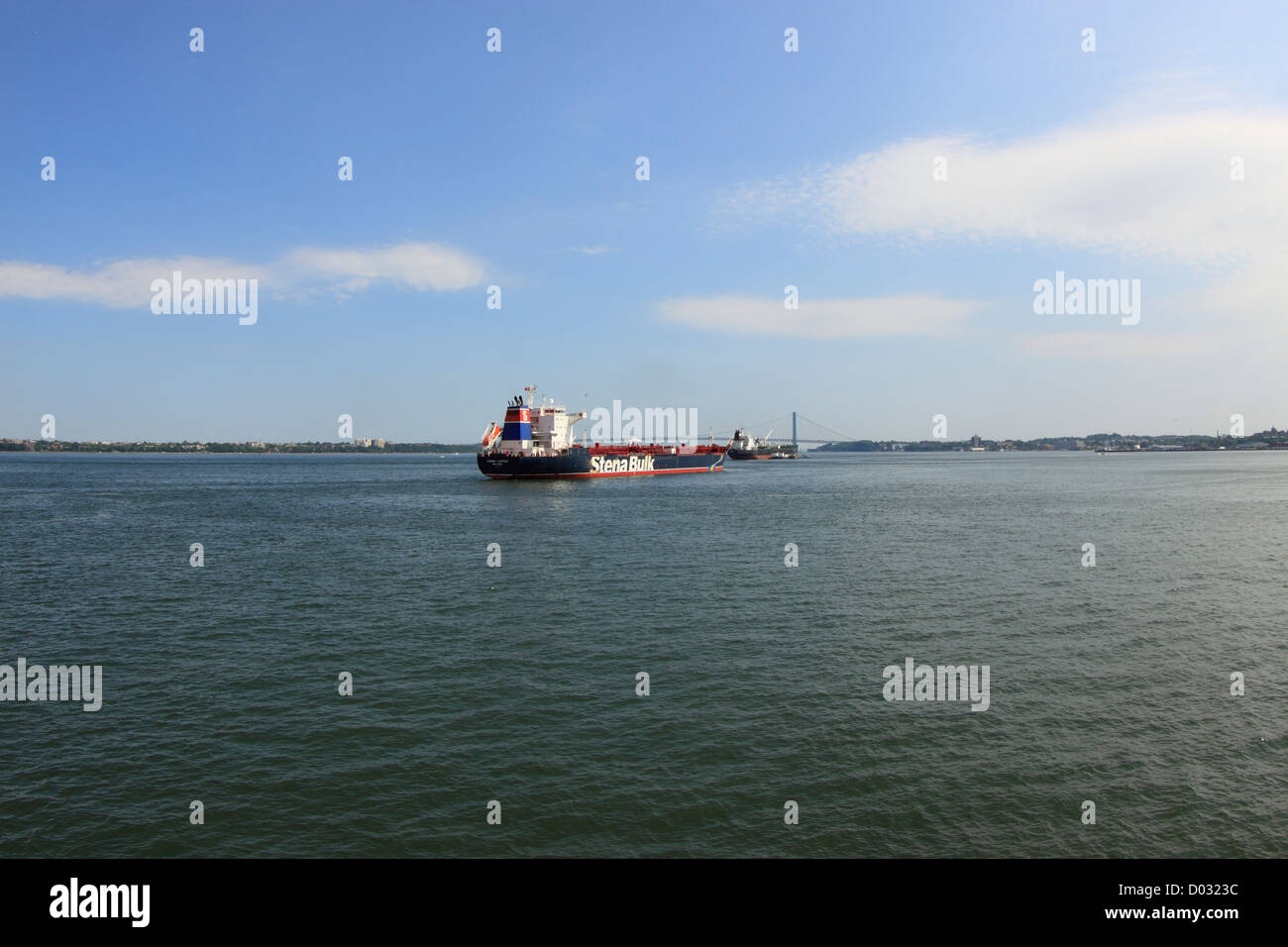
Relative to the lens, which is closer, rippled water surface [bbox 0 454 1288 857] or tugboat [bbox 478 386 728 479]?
rippled water surface [bbox 0 454 1288 857]

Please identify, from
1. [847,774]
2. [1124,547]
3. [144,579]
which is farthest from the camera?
[1124,547]

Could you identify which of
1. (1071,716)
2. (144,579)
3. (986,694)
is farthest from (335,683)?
(144,579)

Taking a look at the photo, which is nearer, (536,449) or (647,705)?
(647,705)

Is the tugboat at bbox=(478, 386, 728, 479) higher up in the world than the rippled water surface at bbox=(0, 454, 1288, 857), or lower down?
higher up

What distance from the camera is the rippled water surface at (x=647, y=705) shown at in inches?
438

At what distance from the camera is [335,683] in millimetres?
17453

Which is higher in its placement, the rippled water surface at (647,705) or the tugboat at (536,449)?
the tugboat at (536,449)

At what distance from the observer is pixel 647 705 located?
52.3ft

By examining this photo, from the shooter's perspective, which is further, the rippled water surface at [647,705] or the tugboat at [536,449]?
the tugboat at [536,449]

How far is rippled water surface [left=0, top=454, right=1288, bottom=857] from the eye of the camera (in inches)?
438

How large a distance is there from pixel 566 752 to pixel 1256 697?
15.7 meters

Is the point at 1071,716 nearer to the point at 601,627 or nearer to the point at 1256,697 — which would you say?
the point at 1256,697
